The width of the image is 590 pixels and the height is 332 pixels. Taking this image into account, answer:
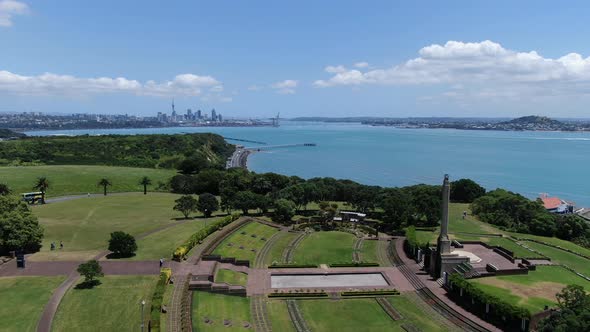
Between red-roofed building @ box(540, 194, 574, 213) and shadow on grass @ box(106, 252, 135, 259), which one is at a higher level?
shadow on grass @ box(106, 252, 135, 259)

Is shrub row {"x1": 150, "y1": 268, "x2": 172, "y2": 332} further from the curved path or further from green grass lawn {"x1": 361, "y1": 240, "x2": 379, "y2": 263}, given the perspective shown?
green grass lawn {"x1": 361, "y1": 240, "x2": 379, "y2": 263}

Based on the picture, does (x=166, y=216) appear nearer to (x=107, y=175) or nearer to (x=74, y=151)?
(x=107, y=175)

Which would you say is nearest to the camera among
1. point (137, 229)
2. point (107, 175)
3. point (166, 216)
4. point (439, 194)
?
point (137, 229)

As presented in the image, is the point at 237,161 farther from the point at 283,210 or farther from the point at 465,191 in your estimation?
the point at 283,210

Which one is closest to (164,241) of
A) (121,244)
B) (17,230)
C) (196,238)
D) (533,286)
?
(196,238)

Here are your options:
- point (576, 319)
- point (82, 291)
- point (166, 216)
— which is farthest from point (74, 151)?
point (576, 319)

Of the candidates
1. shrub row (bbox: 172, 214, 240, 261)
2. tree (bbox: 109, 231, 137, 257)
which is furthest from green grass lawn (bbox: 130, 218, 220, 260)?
shrub row (bbox: 172, 214, 240, 261)

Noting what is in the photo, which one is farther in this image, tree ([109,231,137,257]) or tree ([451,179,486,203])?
→ tree ([451,179,486,203])
